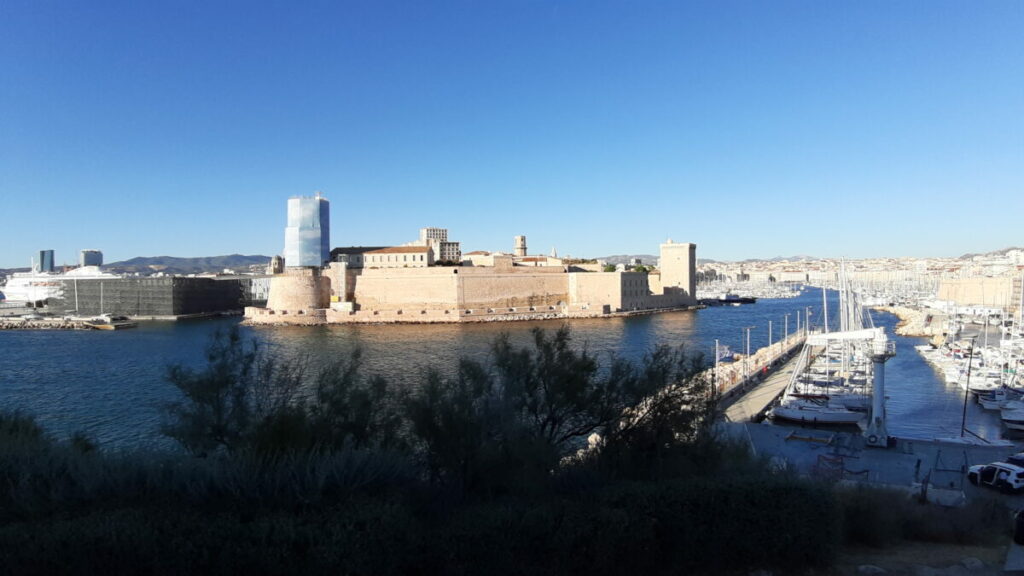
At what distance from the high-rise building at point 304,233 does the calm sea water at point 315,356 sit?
5.01 meters

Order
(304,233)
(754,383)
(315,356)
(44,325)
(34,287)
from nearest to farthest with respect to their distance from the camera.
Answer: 1. (754,383)
2. (315,356)
3. (44,325)
4. (304,233)
5. (34,287)

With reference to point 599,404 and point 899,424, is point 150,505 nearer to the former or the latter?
point 599,404

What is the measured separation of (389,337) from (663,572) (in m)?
20.0

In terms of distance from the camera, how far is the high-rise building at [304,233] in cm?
3025

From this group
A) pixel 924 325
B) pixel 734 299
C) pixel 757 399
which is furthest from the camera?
pixel 734 299

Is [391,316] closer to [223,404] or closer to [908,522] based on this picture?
[223,404]

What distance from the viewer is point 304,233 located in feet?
99.6

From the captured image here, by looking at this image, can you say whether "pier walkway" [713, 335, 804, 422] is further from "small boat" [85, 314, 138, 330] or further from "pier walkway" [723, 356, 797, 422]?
"small boat" [85, 314, 138, 330]

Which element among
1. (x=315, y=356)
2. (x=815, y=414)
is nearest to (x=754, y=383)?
(x=815, y=414)

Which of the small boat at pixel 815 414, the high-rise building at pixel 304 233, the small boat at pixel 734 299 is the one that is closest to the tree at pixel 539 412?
the small boat at pixel 815 414

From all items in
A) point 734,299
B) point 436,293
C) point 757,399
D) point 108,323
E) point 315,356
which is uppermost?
point 436,293

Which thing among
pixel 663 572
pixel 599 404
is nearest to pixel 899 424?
pixel 599 404

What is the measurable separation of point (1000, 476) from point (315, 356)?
15267 mm

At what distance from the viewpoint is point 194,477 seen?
2.90 metres
